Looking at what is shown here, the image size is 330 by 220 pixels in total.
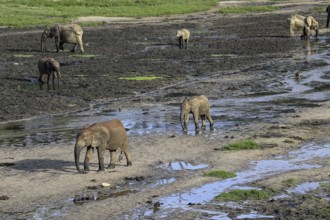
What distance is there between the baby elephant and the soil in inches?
18.8

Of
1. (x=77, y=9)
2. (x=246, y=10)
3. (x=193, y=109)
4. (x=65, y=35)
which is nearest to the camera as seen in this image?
(x=193, y=109)

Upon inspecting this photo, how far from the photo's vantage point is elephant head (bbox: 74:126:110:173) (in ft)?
56.0

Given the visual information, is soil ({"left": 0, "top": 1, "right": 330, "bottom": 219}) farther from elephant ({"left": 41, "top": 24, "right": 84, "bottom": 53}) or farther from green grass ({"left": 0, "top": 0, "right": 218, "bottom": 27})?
green grass ({"left": 0, "top": 0, "right": 218, "bottom": 27})

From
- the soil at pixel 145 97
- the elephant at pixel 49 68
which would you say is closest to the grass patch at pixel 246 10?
the soil at pixel 145 97

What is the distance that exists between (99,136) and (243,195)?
346 cm

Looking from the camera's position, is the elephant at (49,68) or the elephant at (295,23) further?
the elephant at (295,23)

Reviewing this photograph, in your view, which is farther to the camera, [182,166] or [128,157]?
[182,166]

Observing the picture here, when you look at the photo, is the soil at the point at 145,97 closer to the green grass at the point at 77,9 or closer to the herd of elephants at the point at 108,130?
the herd of elephants at the point at 108,130

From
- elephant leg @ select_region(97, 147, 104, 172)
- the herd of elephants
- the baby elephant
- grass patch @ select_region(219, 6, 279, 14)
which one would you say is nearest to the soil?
elephant leg @ select_region(97, 147, 104, 172)

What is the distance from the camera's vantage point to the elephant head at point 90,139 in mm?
17062

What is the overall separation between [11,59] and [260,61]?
1127cm

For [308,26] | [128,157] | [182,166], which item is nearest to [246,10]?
[308,26]

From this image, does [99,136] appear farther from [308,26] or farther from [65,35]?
[308,26]

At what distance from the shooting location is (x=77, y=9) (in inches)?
2665
